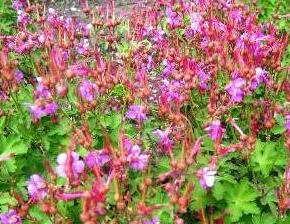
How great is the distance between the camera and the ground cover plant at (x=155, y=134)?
8.65ft

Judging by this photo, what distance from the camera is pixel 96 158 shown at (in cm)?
262

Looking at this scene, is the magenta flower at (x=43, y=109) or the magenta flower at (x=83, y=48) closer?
the magenta flower at (x=43, y=109)

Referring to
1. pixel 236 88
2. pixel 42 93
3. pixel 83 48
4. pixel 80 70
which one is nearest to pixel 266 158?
pixel 236 88

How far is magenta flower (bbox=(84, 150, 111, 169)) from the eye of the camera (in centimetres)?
259

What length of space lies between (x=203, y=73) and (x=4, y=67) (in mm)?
1182

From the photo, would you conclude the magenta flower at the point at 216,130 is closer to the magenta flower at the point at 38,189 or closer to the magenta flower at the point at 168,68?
the magenta flower at the point at 168,68

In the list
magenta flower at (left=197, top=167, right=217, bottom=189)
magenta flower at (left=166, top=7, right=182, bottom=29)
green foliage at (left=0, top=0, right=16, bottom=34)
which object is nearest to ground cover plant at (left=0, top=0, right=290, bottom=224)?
magenta flower at (left=197, top=167, right=217, bottom=189)

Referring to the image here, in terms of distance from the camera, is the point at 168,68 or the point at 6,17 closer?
the point at 168,68

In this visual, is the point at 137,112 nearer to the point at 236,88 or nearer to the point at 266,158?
the point at 236,88

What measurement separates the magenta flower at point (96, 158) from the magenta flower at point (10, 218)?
0.45m

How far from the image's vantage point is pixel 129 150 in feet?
8.54

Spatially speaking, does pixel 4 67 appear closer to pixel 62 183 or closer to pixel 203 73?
pixel 62 183

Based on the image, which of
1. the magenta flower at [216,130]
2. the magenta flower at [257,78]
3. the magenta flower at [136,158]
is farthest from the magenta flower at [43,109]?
the magenta flower at [257,78]

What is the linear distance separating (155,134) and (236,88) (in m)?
0.53
